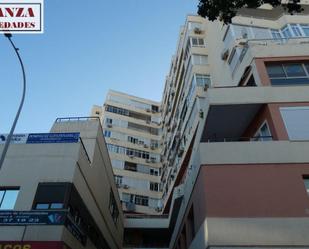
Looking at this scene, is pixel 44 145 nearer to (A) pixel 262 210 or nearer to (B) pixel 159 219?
(A) pixel 262 210

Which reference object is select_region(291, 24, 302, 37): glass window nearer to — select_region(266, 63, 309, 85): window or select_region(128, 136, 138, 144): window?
select_region(266, 63, 309, 85): window

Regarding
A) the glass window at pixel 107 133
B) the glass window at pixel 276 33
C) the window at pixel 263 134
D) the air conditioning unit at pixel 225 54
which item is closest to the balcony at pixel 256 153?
Answer: the window at pixel 263 134

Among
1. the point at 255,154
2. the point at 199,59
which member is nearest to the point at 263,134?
the point at 255,154

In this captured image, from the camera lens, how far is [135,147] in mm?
51219

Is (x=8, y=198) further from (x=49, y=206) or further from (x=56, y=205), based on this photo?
(x=56, y=205)

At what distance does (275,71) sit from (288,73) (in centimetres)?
72

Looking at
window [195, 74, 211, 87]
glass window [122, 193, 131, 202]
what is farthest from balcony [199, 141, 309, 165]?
glass window [122, 193, 131, 202]

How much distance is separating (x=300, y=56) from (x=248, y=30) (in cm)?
707

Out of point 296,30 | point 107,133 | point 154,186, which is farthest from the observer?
point 107,133

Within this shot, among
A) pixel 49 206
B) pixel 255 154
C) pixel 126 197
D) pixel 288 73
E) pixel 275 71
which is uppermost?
pixel 126 197

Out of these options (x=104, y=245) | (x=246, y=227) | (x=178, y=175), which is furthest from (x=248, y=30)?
(x=104, y=245)

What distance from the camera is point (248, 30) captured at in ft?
78.8

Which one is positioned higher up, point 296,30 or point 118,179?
point 118,179

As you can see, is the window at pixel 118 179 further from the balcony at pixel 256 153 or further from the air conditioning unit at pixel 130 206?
the balcony at pixel 256 153
